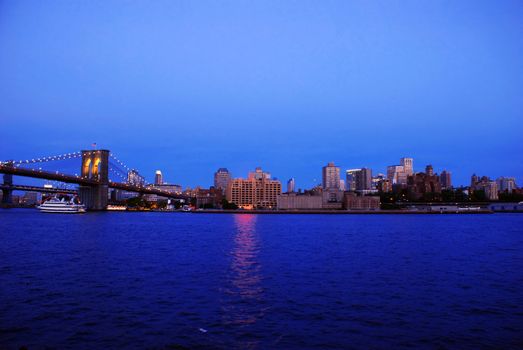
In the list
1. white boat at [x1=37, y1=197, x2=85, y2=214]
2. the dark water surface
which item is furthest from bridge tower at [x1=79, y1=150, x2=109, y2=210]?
the dark water surface

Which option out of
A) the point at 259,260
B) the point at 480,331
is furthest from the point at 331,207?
the point at 480,331

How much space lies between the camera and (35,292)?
1489 cm

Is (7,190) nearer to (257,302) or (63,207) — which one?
(63,207)

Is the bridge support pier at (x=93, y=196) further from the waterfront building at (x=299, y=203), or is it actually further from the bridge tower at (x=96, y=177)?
the waterfront building at (x=299, y=203)

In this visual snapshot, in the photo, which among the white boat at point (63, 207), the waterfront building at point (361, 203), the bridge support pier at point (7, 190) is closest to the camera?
the white boat at point (63, 207)

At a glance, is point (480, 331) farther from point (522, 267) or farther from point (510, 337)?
point (522, 267)

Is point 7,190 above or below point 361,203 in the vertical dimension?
above

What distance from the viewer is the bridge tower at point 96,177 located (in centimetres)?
11000

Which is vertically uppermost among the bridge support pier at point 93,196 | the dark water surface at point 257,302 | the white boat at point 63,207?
the bridge support pier at point 93,196

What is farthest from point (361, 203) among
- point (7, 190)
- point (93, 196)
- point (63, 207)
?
point (7, 190)

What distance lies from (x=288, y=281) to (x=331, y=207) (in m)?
178

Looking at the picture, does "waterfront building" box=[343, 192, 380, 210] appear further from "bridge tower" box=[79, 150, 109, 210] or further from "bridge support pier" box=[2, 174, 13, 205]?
"bridge support pier" box=[2, 174, 13, 205]

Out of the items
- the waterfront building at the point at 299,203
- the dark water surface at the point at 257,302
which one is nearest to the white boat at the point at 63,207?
the dark water surface at the point at 257,302

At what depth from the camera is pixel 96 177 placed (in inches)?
4350
